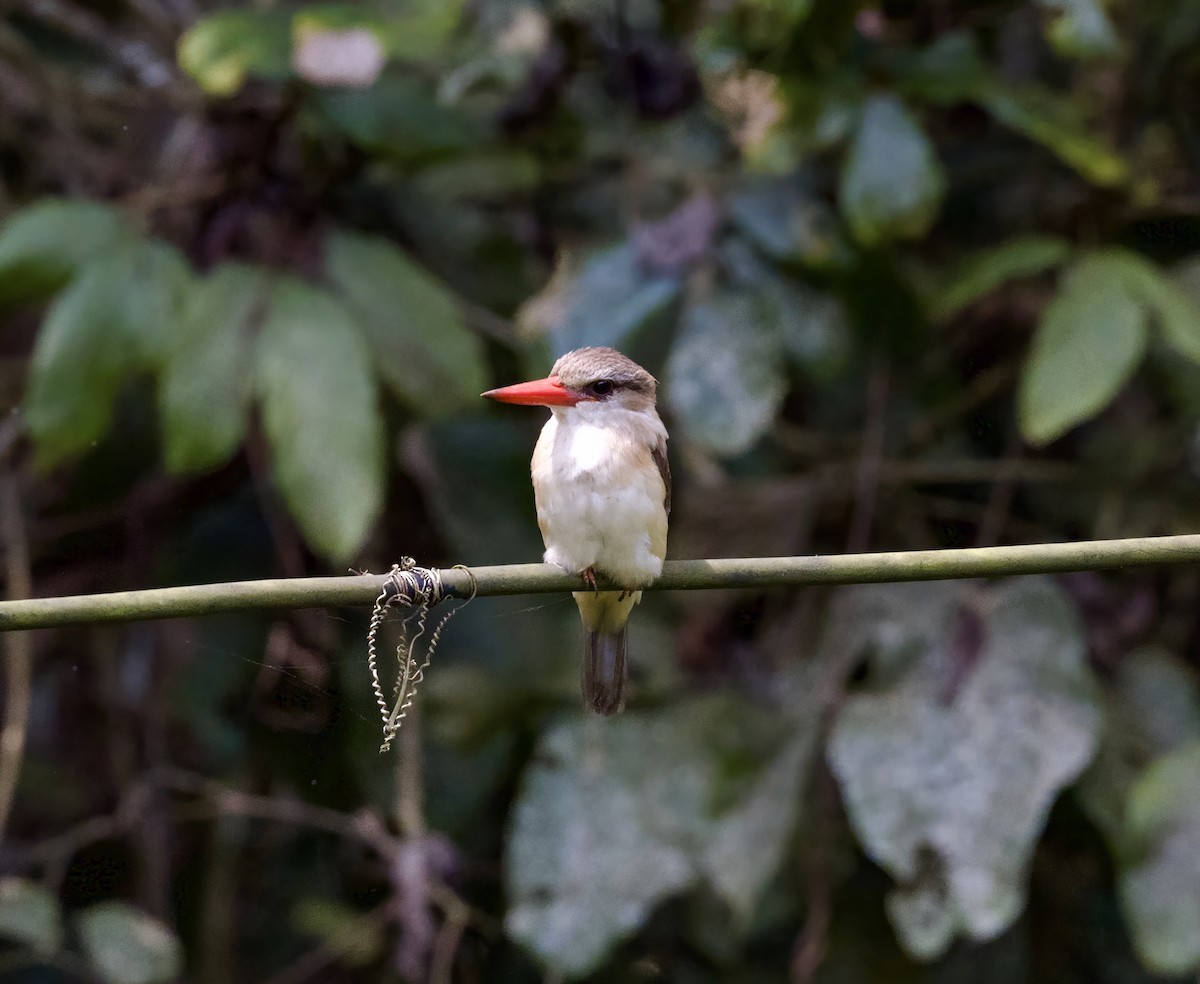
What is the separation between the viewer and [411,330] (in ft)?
7.64

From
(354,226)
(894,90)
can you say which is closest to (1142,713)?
(894,90)

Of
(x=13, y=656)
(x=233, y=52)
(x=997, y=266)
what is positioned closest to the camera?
(x=233, y=52)

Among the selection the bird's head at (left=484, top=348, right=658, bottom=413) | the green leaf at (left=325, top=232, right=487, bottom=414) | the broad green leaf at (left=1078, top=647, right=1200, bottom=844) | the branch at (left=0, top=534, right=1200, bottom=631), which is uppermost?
the green leaf at (left=325, top=232, right=487, bottom=414)

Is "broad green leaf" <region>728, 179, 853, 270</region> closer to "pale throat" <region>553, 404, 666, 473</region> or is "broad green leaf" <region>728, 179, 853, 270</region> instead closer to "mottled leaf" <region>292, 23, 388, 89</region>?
"pale throat" <region>553, 404, 666, 473</region>

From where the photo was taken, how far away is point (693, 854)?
91.7 inches

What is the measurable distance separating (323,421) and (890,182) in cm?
90

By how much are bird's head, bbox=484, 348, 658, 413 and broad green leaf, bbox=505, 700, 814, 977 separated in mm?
632

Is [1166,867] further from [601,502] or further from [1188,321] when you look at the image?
[601,502]

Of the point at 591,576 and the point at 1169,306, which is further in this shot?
the point at 1169,306

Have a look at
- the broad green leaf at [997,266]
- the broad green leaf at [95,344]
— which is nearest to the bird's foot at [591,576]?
the broad green leaf at [95,344]

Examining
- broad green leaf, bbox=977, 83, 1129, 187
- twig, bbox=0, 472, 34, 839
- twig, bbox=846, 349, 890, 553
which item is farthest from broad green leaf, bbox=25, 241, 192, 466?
broad green leaf, bbox=977, 83, 1129, 187

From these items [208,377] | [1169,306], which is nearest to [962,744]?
[1169,306]

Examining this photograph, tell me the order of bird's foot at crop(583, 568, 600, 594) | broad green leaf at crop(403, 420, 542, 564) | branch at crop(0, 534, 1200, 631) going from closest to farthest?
1. branch at crop(0, 534, 1200, 631)
2. bird's foot at crop(583, 568, 600, 594)
3. broad green leaf at crop(403, 420, 542, 564)

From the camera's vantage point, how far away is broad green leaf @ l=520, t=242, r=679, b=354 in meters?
2.34
